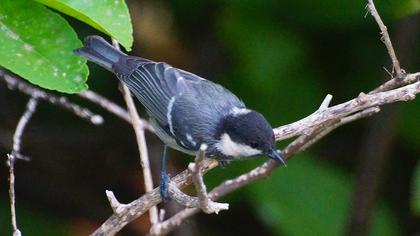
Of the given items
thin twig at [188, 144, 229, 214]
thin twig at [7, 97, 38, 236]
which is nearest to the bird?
thin twig at [7, 97, 38, 236]

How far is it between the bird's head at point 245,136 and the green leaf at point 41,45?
56 cm

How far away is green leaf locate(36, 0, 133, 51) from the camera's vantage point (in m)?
2.31

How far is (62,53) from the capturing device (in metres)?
2.45

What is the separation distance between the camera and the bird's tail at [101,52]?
2996 millimetres

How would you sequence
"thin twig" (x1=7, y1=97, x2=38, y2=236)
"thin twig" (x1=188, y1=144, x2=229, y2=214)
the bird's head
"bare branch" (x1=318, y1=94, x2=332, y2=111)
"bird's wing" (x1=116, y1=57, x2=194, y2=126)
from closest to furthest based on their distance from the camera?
"thin twig" (x1=188, y1=144, x2=229, y2=214) → "thin twig" (x1=7, y1=97, x2=38, y2=236) → "bare branch" (x1=318, y1=94, x2=332, y2=111) → the bird's head → "bird's wing" (x1=116, y1=57, x2=194, y2=126)

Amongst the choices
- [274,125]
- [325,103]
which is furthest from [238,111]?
[274,125]

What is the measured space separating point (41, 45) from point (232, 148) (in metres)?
0.71

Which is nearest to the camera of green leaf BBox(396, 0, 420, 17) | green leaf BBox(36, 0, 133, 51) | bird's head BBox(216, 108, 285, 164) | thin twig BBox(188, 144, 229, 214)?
thin twig BBox(188, 144, 229, 214)

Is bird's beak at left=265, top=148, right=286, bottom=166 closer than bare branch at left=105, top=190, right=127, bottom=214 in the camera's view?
No

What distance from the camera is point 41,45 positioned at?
243cm

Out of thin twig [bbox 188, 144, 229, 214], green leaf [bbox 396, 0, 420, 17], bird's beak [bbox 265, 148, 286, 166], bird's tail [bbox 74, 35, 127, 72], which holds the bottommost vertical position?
thin twig [bbox 188, 144, 229, 214]

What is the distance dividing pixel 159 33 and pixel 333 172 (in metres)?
1.07

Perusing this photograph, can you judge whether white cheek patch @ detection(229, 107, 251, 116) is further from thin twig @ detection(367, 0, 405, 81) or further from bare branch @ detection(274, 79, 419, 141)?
thin twig @ detection(367, 0, 405, 81)

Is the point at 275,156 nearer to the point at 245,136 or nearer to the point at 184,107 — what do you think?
the point at 245,136
